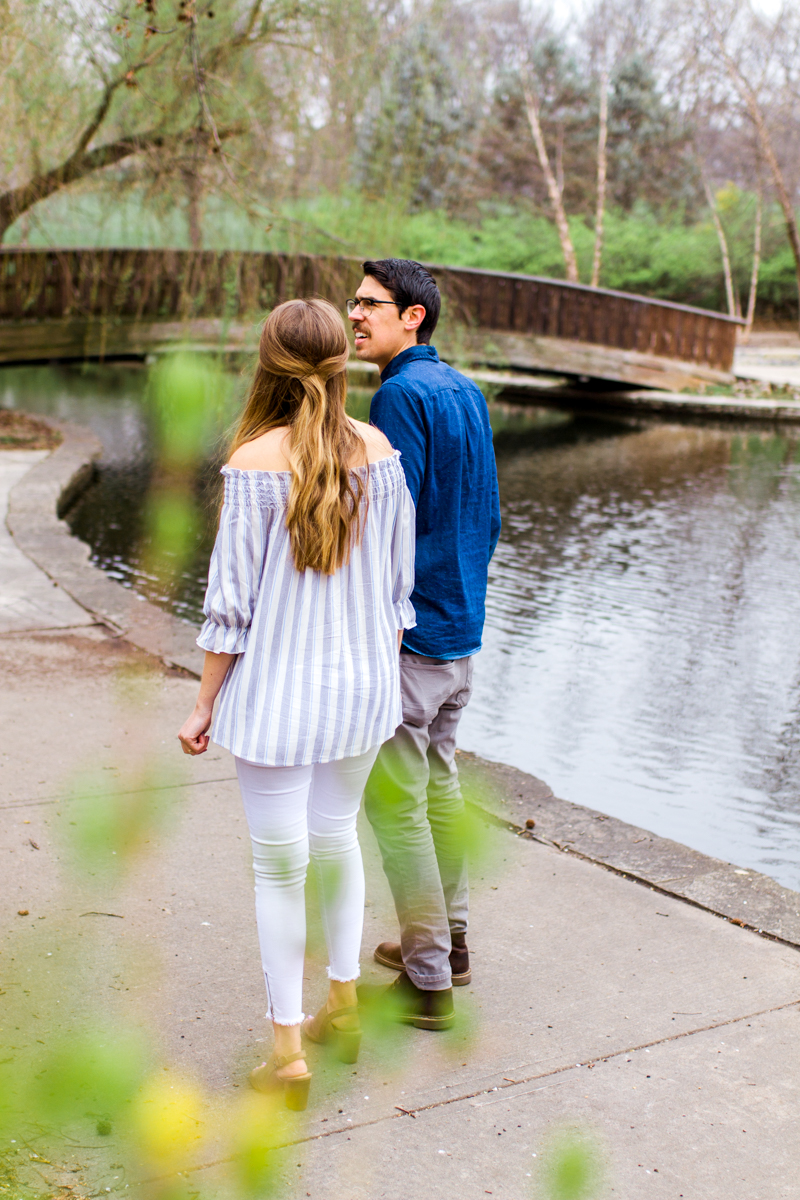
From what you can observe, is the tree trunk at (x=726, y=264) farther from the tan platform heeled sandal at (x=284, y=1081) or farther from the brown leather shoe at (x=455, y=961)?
the tan platform heeled sandal at (x=284, y=1081)

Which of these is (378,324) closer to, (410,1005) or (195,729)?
(195,729)

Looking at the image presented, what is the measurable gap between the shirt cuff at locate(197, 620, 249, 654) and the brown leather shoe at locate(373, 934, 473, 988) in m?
1.13

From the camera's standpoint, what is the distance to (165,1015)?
2.85 meters

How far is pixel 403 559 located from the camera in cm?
272

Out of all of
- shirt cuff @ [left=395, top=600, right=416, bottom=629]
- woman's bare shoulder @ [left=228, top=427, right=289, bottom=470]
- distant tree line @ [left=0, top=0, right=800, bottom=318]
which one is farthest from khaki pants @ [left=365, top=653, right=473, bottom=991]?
distant tree line @ [left=0, top=0, right=800, bottom=318]

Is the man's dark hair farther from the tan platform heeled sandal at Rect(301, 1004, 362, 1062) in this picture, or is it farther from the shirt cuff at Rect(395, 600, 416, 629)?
the tan platform heeled sandal at Rect(301, 1004, 362, 1062)

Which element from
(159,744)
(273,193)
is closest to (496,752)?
(159,744)

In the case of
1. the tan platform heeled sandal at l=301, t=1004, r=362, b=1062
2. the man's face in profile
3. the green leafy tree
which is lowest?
the tan platform heeled sandal at l=301, t=1004, r=362, b=1062

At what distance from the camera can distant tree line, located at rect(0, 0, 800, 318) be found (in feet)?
36.4

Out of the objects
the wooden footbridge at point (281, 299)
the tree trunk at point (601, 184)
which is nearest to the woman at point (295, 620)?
the wooden footbridge at point (281, 299)

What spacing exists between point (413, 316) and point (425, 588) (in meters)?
0.64

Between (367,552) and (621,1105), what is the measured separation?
1.30 metres

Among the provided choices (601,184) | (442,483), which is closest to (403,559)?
(442,483)

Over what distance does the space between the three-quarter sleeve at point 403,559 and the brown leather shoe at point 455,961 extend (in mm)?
913
